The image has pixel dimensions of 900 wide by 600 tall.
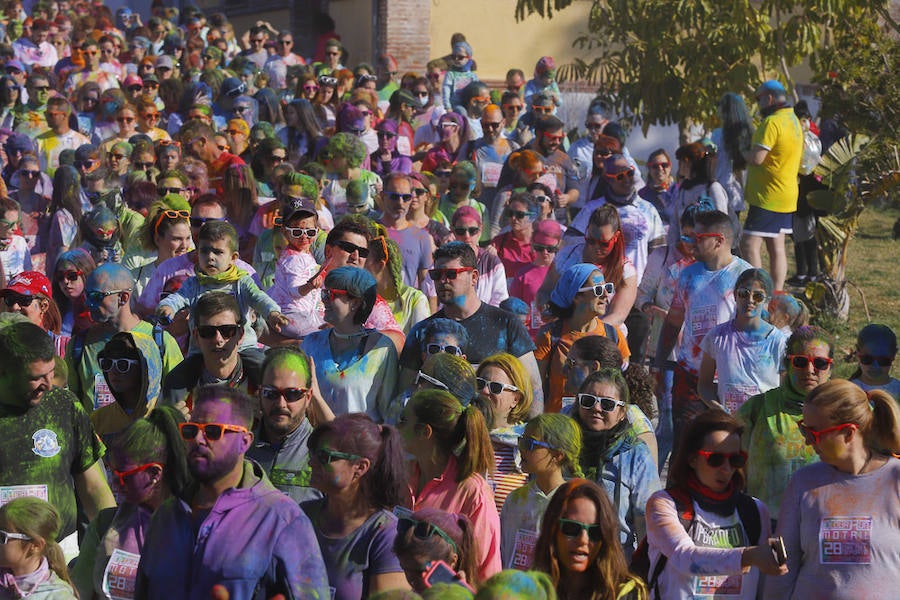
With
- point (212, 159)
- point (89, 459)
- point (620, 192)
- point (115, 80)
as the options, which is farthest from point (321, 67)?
point (89, 459)

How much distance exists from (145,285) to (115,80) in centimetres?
918

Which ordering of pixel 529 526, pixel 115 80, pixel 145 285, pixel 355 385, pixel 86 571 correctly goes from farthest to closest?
1. pixel 115 80
2. pixel 145 285
3. pixel 355 385
4. pixel 529 526
5. pixel 86 571

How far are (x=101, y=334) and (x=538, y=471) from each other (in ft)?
8.03

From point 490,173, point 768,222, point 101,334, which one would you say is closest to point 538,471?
point 101,334

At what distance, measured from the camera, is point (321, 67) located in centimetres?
1903

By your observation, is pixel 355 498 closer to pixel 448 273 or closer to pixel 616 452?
pixel 616 452

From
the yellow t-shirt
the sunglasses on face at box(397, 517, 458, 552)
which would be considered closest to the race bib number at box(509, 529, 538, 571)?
the sunglasses on face at box(397, 517, 458, 552)

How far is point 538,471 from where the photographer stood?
5.54m

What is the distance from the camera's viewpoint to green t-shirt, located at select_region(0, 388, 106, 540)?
564 cm

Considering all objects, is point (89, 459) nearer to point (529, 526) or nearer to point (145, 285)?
point (529, 526)

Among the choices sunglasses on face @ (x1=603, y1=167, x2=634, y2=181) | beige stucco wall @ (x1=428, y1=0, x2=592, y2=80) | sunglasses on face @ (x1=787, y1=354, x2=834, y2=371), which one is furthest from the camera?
beige stucco wall @ (x1=428, y1=0, x2=592, y2=80)

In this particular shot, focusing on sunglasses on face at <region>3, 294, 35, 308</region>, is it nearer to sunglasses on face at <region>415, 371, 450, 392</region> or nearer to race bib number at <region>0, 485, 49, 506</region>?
race bib number at <region>0, 485, 49, 506</region>

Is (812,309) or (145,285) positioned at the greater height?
(145,285)

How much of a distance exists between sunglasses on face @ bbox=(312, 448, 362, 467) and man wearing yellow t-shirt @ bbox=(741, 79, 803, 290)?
7286 mm
